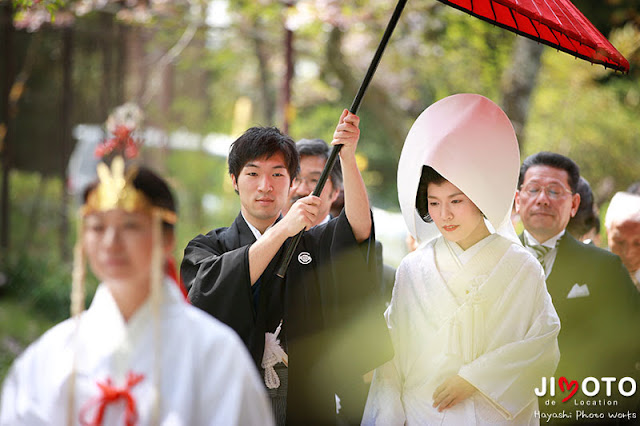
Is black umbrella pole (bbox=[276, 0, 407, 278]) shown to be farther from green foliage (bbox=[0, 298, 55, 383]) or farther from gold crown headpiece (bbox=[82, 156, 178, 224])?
green foliage (bbox=[0, 298, 55, 383])

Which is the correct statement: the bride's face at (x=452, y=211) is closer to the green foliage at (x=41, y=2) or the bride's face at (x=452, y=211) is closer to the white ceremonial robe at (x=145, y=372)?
the white ceremonial robe at (x=145, y=372)

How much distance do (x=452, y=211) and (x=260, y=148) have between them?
86 cm

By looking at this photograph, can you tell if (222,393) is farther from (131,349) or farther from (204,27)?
(204,27)

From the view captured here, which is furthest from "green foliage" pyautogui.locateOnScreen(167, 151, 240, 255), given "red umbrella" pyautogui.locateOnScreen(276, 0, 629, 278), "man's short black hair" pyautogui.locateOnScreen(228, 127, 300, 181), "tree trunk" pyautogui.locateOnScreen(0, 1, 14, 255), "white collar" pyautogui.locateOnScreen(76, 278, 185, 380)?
"white collar" pyautogui.locateOnScreen(76, 278, 185, 380)

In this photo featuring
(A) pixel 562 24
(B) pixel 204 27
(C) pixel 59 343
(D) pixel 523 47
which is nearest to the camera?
(C) pixel 59 343

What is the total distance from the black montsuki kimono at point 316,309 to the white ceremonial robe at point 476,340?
0.50 feet

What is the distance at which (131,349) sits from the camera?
2.02 m

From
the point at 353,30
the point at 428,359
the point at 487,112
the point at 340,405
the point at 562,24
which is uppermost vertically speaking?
the point at 353,30

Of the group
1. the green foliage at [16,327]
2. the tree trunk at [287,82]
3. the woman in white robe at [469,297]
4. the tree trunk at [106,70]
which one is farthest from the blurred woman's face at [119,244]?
the tree trunk at [106,70]

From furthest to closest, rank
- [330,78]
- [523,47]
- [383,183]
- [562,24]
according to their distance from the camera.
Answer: [383,183], [330,78], [523,47], [562,24]

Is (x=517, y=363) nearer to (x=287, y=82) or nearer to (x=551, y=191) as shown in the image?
(x=551, y=191)

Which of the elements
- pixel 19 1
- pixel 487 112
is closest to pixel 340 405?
pixel 487 112

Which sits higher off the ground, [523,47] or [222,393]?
[523,47]

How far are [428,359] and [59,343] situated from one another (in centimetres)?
153
